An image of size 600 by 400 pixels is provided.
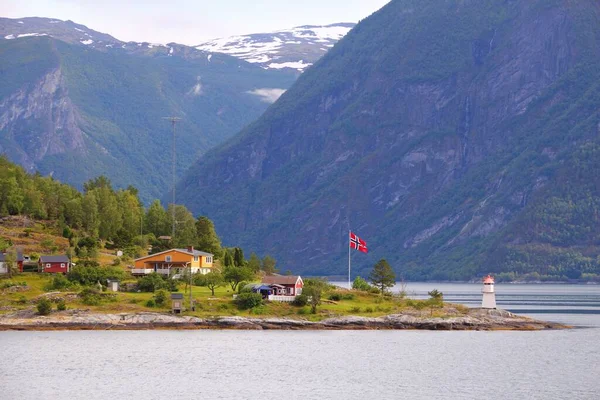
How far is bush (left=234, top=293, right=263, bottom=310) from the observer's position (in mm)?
128375

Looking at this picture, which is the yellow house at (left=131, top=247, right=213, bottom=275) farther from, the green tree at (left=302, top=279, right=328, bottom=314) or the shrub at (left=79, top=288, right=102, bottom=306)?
the green tree at (left=302, top=279, right=328, bottom=314)

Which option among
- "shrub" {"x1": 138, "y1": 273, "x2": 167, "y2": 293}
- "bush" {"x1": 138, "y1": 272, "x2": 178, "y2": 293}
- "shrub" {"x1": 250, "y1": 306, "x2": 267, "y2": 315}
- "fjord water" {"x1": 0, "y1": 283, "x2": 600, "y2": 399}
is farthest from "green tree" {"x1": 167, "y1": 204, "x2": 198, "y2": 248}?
"fjord water" {"x1": 0, "y1": 283, "x2": 600, "y2": 399}

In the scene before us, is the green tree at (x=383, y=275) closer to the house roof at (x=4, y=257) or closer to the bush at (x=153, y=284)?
the bush at (x=153, y=284)

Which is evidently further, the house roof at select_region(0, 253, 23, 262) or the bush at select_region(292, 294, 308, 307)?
the house roof at select_region(0, 253, 23, 262)

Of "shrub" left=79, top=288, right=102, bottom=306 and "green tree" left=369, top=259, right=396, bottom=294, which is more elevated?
"green tree" left=369, top=259, right=396, bottom=294

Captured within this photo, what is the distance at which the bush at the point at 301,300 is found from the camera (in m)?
131

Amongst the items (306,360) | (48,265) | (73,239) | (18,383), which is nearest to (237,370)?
(306,360)

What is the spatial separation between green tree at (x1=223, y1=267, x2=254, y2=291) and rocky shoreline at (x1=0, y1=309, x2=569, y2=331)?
480 inches

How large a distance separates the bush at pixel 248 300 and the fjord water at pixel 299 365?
3181 mm

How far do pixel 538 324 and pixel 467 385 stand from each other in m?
47.1

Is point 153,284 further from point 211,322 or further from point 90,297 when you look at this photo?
point 211,322

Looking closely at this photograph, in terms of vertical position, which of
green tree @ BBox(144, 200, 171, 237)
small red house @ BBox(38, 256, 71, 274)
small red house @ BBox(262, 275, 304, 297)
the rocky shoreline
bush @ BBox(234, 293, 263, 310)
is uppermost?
green tree @ BBox(144, 200, 171, 237)

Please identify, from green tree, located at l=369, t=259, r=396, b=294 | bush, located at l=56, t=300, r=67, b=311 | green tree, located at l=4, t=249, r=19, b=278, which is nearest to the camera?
bush, located at l=56, t=300, r=67, b=311

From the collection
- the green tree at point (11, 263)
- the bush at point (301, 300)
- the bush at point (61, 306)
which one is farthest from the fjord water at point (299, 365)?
the green tree at point (11, 263)
